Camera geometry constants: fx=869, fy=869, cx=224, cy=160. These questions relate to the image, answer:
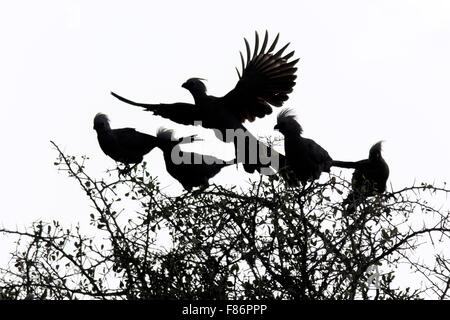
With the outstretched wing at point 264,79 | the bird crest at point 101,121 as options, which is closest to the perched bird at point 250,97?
the outstretched wing at point 264,79

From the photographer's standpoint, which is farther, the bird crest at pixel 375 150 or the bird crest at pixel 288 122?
the bird crest at pixel 375 150

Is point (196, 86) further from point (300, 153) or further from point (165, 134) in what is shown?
point (300, 153)

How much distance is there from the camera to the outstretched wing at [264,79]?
29.2ft

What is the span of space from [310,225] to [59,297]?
6.04ft

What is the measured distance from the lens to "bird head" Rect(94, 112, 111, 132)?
881cm

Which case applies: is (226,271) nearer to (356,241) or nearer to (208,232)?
(208,232)

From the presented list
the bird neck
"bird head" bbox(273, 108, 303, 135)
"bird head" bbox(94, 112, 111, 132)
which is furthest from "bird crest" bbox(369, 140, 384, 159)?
"bird head" bbox(94, 112, 111, 132)

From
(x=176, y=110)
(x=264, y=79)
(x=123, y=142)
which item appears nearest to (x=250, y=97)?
(x=264, y=79)

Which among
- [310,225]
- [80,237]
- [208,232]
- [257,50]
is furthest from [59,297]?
[257,50]

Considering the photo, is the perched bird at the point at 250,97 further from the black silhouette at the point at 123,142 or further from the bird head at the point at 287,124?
the black silhouette at the point at 123,142

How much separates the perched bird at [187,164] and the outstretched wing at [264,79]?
74 centimetres

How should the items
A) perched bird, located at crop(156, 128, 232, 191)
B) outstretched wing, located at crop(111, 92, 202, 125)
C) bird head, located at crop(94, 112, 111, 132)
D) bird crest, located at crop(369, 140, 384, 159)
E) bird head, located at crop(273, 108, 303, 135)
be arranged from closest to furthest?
perched bird, located at crop(156, 128, 232, 191)
bird head, located at crop(273, 108, 303, 135)
bird head, located at crop(94, 112, 111, 132)
bird crest, located at crop(369, 140, 384, 159)
outstretched wing, located at crop(111, 92, 202, 125)

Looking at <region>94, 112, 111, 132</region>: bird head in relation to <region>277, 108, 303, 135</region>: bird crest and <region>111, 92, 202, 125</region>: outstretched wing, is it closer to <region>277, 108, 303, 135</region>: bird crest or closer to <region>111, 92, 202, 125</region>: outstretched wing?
<region>111, 92, 202, 125</region>: outstretched wing

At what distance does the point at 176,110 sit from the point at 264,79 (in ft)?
3.60
